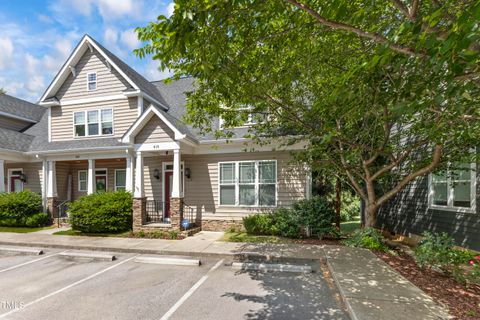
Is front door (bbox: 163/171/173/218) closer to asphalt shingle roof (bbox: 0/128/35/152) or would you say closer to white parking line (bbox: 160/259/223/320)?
white parking line (bbox: 160/259/223/320)

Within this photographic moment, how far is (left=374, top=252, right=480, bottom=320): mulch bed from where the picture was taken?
3963mm

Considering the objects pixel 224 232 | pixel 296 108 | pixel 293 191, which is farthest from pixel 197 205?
pixel 296 108

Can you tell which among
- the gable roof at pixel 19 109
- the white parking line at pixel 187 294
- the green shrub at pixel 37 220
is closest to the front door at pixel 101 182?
the green shrub at pixel 37 220

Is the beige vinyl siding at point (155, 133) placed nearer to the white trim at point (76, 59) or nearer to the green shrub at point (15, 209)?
the white trim at point (76, 59)

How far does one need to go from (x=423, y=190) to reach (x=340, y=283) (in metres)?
6.44

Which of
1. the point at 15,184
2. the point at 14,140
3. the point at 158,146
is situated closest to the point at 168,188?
the point at 158,146

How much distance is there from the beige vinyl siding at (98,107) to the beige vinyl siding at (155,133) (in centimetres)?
251

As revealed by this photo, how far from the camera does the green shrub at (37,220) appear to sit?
11758 mm

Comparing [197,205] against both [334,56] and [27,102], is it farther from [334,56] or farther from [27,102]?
[27,102]

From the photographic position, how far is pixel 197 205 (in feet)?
37.7

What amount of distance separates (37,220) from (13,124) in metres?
6.89

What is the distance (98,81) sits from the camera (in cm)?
1282

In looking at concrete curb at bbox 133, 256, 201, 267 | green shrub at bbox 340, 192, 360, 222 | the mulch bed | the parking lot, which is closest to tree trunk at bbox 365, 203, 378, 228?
the mulch bed

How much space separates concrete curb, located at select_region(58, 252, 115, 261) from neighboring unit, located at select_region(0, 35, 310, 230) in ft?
8.62
